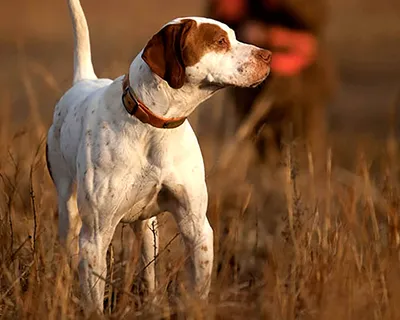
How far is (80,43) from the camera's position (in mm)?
6570

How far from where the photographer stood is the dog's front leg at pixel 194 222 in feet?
18.3

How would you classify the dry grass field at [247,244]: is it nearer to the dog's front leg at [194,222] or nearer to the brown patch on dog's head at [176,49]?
the dog's front leg at [194,222]

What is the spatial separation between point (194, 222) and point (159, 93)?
0.62 metres

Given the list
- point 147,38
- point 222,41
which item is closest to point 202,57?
point 222,41

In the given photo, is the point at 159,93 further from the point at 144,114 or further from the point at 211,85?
the point at 211,85

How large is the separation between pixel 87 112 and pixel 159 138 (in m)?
0.42

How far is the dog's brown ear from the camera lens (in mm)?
5383

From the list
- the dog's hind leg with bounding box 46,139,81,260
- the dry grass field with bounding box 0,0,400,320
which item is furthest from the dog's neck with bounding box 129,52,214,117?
the dog's hind leg with bounding box 46,139,81,260

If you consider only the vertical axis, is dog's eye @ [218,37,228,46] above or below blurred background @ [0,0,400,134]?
below

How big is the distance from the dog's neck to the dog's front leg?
319mm

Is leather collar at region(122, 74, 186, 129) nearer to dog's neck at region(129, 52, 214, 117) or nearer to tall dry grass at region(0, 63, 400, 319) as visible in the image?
dog's neck at region(129, 52, 214, 117)

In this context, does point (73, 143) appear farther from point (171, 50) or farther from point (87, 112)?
point (171, 50)

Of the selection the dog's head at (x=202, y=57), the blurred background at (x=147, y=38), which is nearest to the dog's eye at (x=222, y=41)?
the dog's head at (x=202, y=57)

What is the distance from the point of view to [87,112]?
5.73 m
